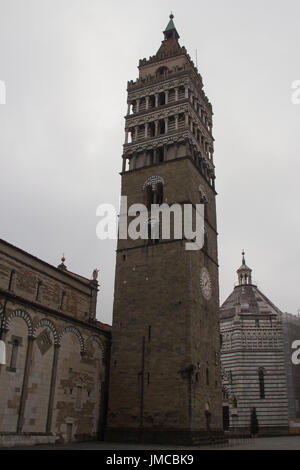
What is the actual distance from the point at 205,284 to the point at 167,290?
349cm

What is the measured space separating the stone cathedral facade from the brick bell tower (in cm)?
1478

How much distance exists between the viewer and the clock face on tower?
30.7 metres

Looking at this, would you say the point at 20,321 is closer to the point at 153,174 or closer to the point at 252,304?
the point at 153,174

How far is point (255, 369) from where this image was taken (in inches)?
1774

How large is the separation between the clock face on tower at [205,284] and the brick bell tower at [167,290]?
0.07 m

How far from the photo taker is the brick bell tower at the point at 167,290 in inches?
1039

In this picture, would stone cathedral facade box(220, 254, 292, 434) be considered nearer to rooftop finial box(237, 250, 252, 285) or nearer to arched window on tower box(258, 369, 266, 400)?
arched window on tower box(258, 369, 266, 400)

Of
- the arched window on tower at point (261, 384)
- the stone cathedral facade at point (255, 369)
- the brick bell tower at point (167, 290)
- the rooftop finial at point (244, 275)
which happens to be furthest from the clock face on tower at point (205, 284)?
the rooftop finial at point (244, 275)

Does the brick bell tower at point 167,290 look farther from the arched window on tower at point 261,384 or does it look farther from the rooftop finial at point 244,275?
the rooftop finial at point 244,275

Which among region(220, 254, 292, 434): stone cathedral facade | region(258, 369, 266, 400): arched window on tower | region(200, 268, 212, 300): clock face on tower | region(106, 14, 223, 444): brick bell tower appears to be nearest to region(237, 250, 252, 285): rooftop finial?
region(220, 254, 292, 434): stone cathedral facade

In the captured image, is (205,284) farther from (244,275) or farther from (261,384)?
(244,275)

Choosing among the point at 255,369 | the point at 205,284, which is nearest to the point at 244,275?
the point at 255,369

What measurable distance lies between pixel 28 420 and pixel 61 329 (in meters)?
5.08
